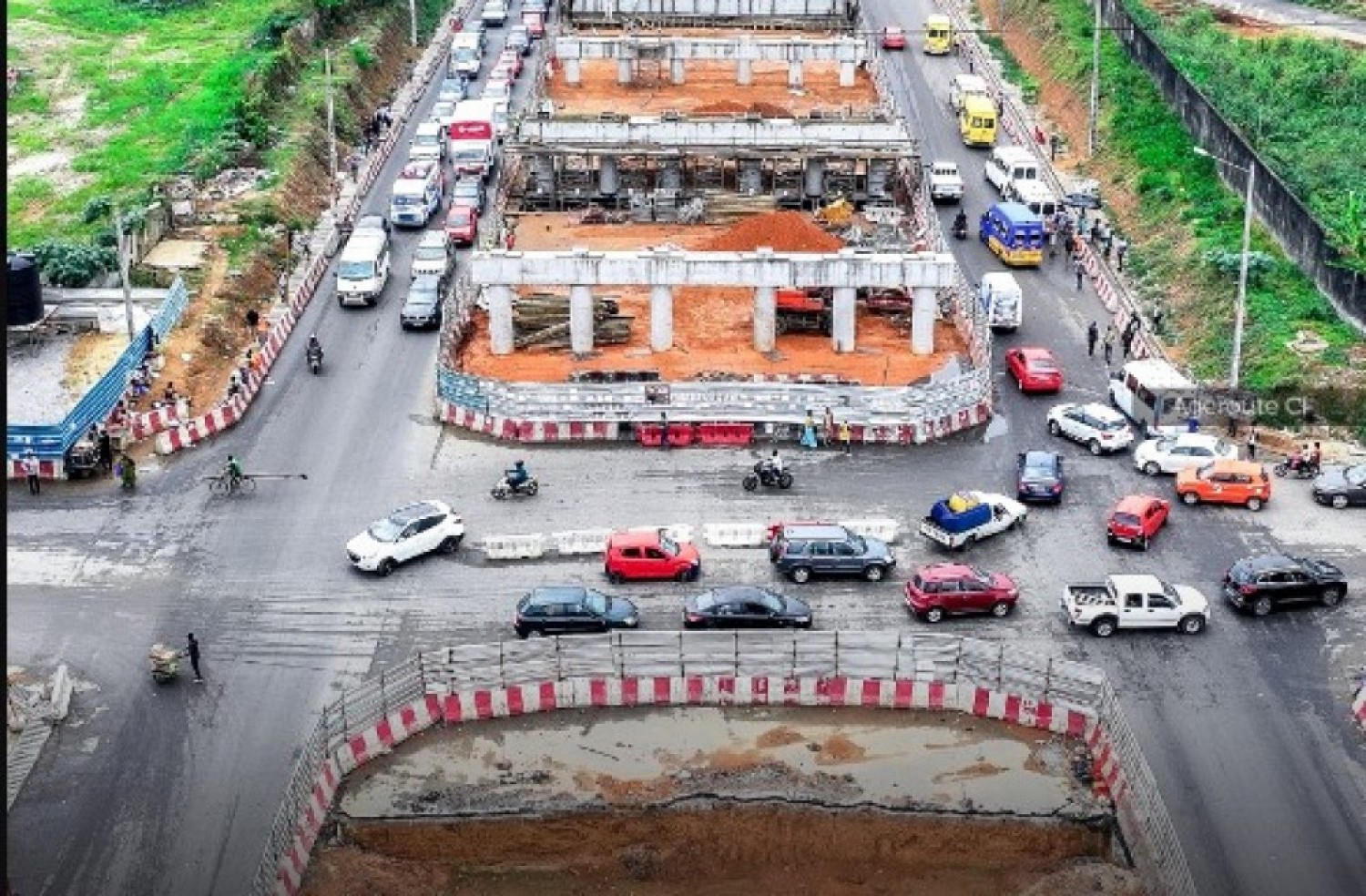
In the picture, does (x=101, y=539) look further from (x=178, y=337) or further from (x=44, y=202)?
(x=44, y=202)

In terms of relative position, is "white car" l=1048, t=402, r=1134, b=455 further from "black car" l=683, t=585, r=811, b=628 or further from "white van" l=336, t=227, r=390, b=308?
"white van" l=336, t=227, r=390, b=308

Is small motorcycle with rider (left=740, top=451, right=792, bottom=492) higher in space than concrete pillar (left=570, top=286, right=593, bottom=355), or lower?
lower

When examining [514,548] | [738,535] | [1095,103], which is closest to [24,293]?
[514,548]

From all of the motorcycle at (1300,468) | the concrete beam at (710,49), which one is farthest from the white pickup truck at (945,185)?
the motorcycle at (1300,468)

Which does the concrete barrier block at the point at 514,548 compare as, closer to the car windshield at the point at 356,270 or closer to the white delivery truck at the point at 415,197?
the car windshield at the point at 356,270

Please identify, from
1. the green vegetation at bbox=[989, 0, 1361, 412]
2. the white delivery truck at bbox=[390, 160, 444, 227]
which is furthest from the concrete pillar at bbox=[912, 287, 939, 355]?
the white delivery truck at bbox=[390, 160, 444, 227]

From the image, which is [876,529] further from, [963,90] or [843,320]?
[963,90]
